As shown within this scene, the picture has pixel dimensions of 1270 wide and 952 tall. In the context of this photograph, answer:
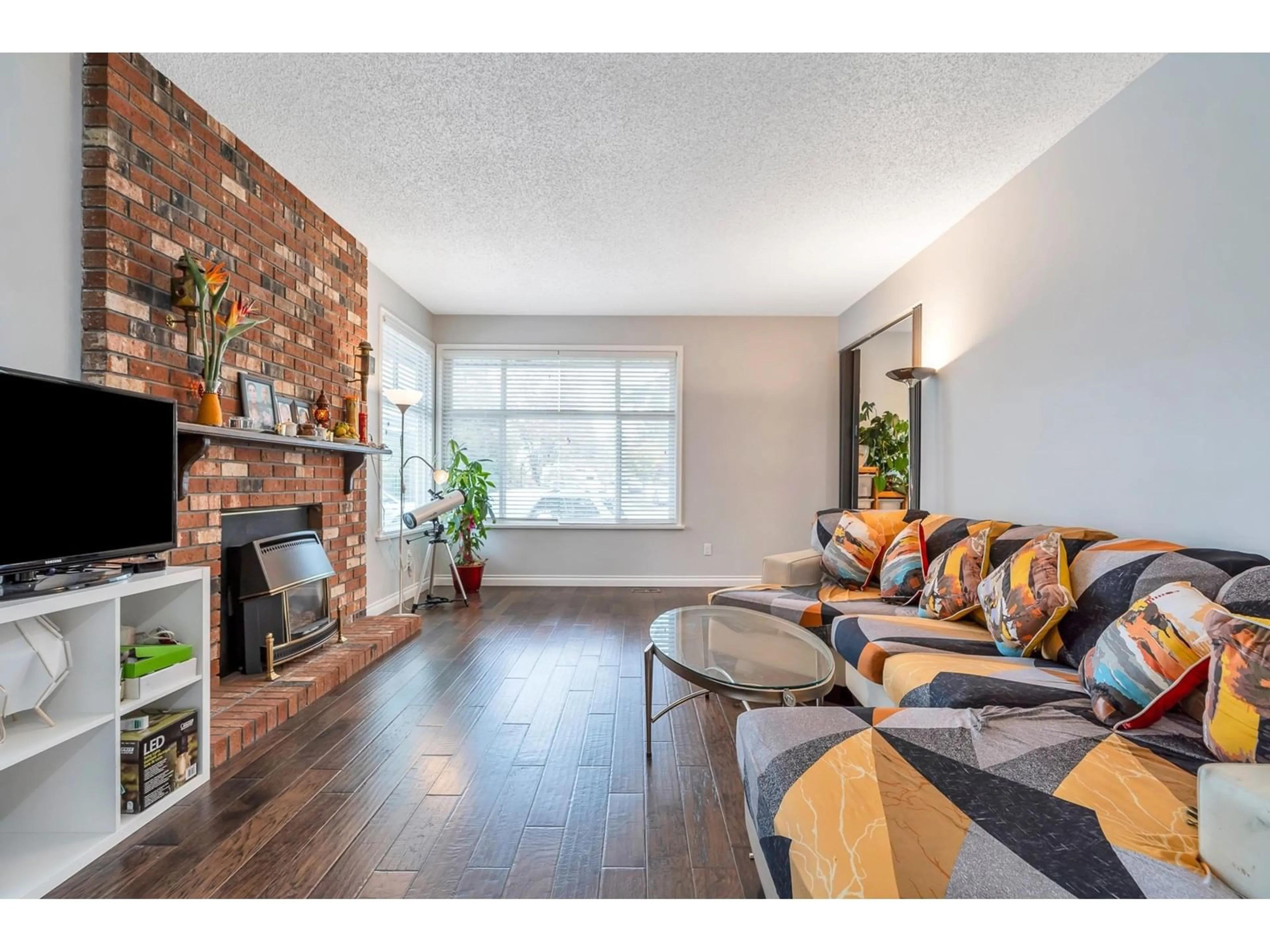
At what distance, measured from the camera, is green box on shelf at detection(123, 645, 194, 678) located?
1.79 meters

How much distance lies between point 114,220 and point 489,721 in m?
2.34

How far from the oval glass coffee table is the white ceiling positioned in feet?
7.08

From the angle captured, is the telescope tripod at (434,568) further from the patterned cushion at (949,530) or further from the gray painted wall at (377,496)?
the patterned cushion at (949,530)

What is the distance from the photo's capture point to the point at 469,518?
529 cm

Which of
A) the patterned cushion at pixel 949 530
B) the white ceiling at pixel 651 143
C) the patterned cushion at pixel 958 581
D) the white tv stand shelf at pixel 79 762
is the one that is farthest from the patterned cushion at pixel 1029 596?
the white tv stand shelf at pixel 79 762

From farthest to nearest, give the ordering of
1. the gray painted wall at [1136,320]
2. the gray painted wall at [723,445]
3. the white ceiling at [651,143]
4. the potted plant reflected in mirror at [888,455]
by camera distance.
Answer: the gray painted wall at [723,445] → the potted plant reflected in mirror at [888,455] → the white ceiling at [651,143] → the gray painted wall at [1136,320]

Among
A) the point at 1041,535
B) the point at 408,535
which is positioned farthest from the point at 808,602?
the point at 408,535

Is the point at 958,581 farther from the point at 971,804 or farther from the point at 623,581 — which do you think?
the point at 623,581

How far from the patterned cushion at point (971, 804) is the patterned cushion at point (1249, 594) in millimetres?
334

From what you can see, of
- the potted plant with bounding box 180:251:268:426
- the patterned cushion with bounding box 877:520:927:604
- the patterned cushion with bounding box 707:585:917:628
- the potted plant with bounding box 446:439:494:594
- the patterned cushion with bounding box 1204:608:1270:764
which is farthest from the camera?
the potted plant with bounding box 446:439:494:594

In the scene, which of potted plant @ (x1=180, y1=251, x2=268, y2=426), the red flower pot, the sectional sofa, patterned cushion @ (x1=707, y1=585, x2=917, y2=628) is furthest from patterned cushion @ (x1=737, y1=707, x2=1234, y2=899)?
the red flower pot

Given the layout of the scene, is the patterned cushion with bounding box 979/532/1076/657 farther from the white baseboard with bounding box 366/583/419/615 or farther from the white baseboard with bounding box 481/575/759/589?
the white baseboard with bounding box 366/583/419/615

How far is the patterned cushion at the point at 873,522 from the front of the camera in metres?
3.52
